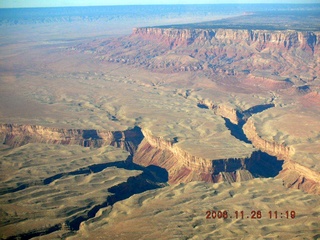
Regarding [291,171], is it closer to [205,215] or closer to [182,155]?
[182,155]

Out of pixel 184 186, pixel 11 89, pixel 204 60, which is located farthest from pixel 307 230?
pixel 204 60

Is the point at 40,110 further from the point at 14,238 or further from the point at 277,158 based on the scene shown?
the point at 14,238

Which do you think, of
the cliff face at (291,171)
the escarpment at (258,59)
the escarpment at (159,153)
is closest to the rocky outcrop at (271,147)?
the cliff face at (291,171)

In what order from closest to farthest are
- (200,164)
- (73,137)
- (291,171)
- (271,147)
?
(200,164), (291,171), (271,147), (73,137)

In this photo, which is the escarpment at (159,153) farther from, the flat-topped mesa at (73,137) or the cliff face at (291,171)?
the cliff face at (291,171)
